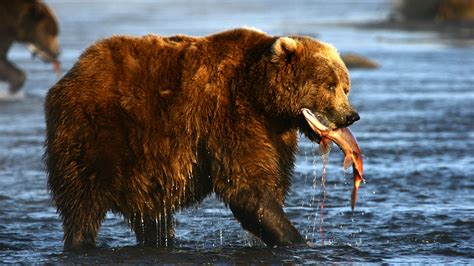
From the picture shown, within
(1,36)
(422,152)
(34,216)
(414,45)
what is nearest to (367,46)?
(414,45)

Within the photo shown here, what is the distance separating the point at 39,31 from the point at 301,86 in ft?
38.5

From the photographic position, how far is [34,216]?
8.70 metres

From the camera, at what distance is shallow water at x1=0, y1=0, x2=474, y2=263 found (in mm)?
7305

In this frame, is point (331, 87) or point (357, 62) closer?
point (331, 87)

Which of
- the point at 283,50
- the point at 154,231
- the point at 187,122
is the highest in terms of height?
the point at 283,50

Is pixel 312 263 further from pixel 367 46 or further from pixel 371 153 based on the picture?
pixel 367 46

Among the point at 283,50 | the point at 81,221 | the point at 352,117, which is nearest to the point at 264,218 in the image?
the point at 352,117

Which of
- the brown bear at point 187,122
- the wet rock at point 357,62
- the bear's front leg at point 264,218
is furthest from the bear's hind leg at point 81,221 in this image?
the wet rock at point 357,62

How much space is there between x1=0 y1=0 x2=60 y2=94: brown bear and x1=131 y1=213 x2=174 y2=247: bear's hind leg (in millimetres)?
9798

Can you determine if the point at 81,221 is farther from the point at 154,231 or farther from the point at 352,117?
the point at 352,117

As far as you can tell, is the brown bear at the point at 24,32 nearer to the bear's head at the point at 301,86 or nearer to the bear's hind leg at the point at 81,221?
the bear's hind leg at the point at 81,221

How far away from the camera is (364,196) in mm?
9258

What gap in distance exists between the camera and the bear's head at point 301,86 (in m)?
6.89

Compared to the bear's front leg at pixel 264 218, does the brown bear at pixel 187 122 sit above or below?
above
